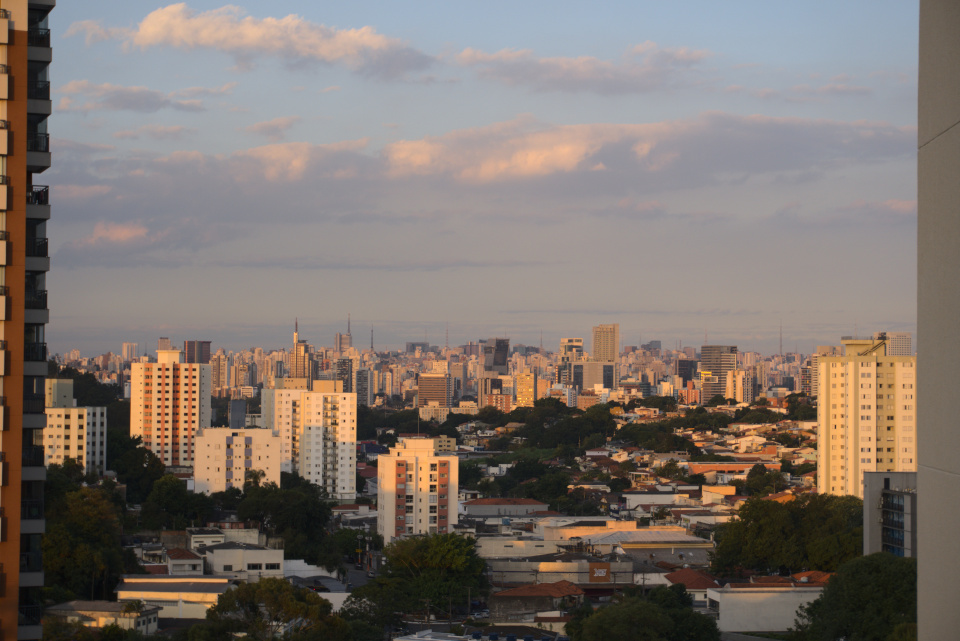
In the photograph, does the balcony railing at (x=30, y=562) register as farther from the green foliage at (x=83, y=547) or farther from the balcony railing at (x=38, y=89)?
the green foliage at (x=83, y=547)

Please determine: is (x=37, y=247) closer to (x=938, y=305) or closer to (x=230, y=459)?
(x=938, y=305)

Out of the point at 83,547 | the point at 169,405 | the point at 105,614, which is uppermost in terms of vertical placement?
the point at 169,405

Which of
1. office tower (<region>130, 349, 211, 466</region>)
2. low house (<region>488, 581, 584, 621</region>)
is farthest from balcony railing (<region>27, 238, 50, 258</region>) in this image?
office tower (<region>130, 349, 211, 466</region>)

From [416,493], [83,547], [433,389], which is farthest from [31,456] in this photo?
[433,389]

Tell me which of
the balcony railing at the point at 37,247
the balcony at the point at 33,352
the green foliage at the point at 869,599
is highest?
the balcony railing at the point at 37,247

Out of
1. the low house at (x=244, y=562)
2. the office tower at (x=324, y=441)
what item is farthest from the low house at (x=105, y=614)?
the office tower at (x=324, y=441)

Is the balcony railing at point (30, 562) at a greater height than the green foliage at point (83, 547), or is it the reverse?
the balcony railing at point (30, 562)
